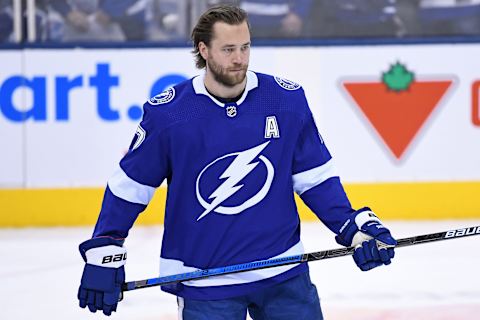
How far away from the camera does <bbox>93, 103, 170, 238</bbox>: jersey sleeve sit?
257 centimetres

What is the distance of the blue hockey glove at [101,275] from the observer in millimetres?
2570

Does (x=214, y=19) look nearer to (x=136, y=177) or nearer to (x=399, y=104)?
(x=136, y=177)

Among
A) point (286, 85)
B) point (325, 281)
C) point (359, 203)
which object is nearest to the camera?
point (286, 85)

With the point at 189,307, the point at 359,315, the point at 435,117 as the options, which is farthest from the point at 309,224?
the point at 189,307

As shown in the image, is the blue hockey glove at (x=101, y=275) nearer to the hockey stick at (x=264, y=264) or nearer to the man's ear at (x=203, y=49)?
the hockey stick at (x=264, y=264)

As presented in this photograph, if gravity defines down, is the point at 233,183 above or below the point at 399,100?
below

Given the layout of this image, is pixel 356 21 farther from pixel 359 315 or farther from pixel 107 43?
pixel 359 315

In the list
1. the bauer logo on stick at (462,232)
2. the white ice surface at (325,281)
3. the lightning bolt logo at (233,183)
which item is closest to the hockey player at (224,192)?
the lightning bolt logo at (233,183)

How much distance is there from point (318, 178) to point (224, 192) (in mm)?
240

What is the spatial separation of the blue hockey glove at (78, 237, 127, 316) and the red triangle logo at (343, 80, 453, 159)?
4.24 m

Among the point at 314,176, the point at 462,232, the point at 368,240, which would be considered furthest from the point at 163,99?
the point at 462,232

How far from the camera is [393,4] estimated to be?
672cm

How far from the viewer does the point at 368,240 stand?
2559 millimetres

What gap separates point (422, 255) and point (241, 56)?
124 inches
